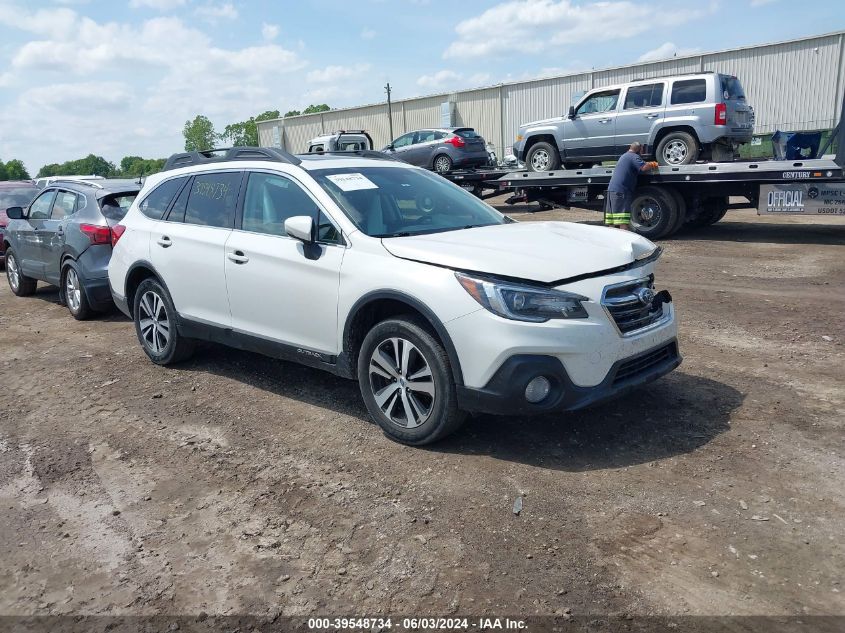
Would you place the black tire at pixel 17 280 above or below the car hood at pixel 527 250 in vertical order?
below

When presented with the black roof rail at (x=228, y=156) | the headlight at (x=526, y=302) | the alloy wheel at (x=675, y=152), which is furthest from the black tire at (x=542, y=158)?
the headlight at (x=526, y=302)

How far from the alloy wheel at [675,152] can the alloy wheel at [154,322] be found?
11135mm

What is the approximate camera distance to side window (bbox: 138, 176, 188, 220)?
6.14 meters

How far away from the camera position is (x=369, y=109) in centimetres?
4647

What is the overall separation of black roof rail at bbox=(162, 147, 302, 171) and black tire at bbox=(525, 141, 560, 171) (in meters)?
11.4

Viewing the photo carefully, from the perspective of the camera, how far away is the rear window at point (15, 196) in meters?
13.9

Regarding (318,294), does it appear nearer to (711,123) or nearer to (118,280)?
(118,280)

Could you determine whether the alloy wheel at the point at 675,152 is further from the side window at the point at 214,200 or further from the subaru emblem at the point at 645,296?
the side window at the point at 214,200

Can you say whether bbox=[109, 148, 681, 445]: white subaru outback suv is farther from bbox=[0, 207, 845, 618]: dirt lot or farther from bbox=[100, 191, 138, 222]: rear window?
bbox=[100, 191, 138, 222]: rear window

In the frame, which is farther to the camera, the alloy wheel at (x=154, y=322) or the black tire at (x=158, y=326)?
the alloy wheel at (x=154, y=322)

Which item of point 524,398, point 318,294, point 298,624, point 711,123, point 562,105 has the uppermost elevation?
point 562,105

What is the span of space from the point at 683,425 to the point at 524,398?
Result: 1.27 meters

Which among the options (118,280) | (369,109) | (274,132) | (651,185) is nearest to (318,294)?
(118,280)

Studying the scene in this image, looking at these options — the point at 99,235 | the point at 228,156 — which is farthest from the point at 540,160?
the point at 228,156
